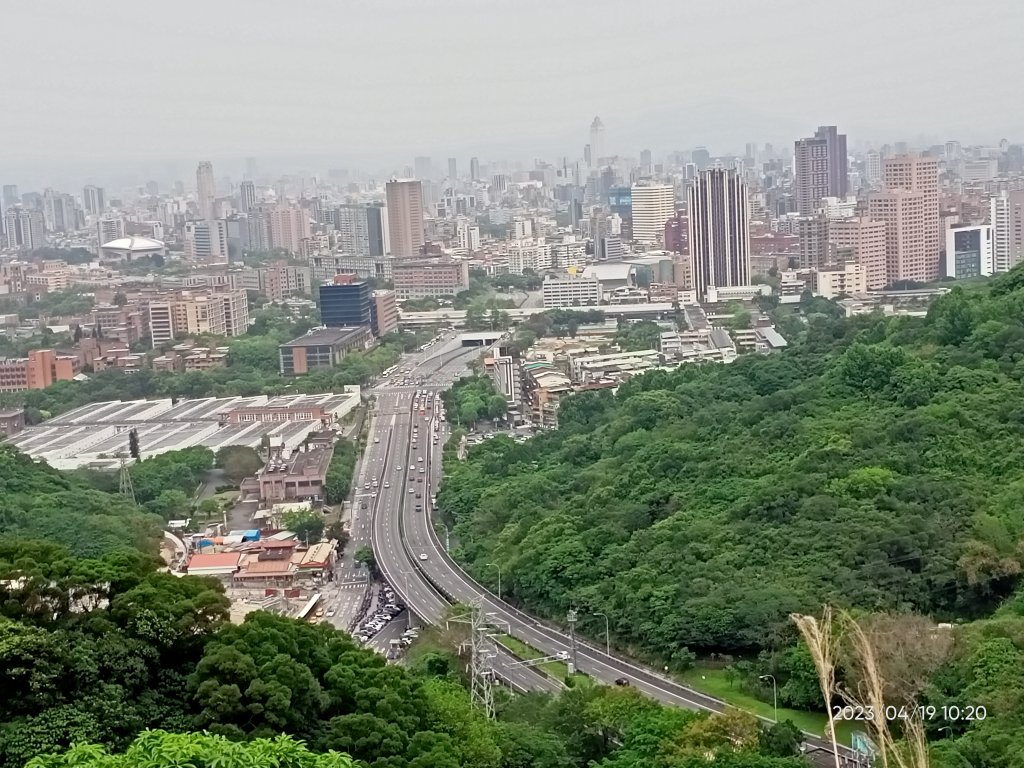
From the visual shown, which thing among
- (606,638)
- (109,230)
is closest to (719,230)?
(606,638)

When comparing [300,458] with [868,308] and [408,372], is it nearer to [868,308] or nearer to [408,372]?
[408,372]

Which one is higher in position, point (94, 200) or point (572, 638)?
point (94, 200)

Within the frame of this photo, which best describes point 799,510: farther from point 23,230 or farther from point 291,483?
point 23,230

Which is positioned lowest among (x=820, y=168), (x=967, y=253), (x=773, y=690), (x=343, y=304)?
(x=773, y=690)

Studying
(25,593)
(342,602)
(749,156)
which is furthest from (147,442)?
(749,156)

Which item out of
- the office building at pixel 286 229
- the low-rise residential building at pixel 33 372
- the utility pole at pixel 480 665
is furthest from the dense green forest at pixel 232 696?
the office building at pixel 286 229

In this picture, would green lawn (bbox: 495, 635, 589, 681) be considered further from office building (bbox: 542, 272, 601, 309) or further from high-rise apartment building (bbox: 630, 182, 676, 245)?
high-rise apartment building (bbox: 630, 182, 676, 245)

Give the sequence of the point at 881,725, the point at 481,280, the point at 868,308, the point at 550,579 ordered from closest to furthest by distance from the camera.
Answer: the point at 881,725 → the point at 550,579 → the point at 868,308 → the point at 481,280
